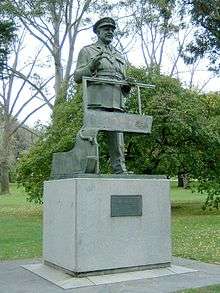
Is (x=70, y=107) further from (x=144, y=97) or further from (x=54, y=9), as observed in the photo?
(x=54, y=9)

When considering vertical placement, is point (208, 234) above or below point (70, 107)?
below

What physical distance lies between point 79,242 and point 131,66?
50.7 feet

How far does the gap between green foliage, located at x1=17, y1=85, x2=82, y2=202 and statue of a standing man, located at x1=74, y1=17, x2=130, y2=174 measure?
36.5ft

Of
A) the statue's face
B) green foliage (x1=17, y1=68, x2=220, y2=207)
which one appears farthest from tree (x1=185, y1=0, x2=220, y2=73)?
the statue's face

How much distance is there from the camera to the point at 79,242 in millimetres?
7266

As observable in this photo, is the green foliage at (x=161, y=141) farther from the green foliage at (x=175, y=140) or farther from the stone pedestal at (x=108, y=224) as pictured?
the stone pedestal at (x=108, y=224)

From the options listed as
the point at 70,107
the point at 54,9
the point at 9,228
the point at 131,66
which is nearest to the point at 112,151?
the point at 9,228

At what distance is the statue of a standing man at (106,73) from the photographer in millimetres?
8008

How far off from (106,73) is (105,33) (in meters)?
0.63

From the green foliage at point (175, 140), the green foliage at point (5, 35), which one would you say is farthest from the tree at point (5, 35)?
the green foliage at point (175, 140)

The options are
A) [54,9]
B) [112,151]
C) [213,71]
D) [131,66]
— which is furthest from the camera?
[54,9]

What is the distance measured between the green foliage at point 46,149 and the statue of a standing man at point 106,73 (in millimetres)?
11111

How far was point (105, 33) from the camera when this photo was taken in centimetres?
818

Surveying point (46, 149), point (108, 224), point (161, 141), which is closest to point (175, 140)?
point (161, 141)
